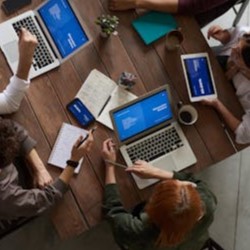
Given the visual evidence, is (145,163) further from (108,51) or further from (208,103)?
(108,51)

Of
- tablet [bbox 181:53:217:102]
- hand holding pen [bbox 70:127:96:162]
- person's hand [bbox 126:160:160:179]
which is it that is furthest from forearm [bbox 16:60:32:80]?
tablet [bbox 181:53:217:102]

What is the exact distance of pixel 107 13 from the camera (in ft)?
7.18

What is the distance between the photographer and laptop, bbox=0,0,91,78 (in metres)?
2.10

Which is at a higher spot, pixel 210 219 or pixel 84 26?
pixel 84 26

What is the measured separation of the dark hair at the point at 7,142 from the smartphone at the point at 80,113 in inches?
11.4

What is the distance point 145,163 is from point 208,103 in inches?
16.1

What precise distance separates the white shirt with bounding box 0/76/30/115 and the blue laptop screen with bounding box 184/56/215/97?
0.73 meters

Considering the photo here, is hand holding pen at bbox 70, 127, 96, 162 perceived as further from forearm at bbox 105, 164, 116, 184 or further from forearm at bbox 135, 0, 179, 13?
forearm at bbox 135, 0, 179, 13

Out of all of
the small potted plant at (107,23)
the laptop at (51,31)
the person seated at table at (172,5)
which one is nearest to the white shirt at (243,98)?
the person seated at table at (172,5)

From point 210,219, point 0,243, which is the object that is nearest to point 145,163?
point 210,219

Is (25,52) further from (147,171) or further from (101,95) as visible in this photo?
(147,171)

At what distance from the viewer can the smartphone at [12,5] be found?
2.12 meters

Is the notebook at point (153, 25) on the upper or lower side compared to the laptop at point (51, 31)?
lower

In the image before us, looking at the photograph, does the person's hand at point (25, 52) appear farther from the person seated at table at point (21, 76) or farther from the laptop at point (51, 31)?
the laptop at point (51, 31)
